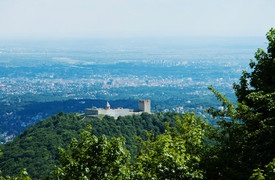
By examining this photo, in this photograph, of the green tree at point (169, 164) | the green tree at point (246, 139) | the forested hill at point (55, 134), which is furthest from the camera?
the forested hill at point (55, 134)

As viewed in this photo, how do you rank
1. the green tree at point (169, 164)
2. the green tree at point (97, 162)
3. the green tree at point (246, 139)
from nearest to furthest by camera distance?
the green tree at point (169, 164), the green tree at point (246, 139), the green tree at point (97, 162)

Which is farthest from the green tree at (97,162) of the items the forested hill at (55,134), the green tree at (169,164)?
the forested hill at (55,134)

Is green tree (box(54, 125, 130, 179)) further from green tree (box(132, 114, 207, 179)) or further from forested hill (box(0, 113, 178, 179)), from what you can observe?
forested hill (box(0, 113, 178, 179))

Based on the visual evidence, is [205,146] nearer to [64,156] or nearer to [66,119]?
[64,156]

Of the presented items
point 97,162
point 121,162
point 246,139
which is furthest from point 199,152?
point 97,162

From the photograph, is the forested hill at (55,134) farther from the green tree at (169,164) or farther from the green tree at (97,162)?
the green tree at (169,164)

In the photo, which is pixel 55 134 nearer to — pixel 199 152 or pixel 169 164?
pixel 199 152

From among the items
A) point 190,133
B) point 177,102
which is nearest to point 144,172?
point 190,133

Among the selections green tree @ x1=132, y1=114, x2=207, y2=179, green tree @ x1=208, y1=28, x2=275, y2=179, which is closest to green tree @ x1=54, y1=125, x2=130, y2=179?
green tree @ x1=132, y1=114, x2=207, y2=179
